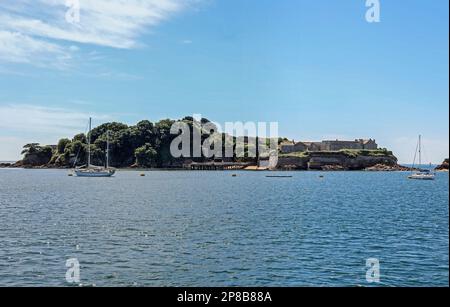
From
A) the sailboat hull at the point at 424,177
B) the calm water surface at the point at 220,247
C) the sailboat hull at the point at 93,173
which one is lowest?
the calm water surface at the point at 220,247

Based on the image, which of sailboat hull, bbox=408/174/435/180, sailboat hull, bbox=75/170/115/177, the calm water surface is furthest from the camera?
sailboat hull, bbox=408/174/435/180

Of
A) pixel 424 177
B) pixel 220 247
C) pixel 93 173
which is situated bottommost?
pixel 220 247

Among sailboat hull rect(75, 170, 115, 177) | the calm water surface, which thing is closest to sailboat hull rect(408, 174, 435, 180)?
sailboat hull rect(75, 170, 115, 177)

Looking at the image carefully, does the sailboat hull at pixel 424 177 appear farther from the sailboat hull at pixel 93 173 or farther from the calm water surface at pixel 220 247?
the calm water surface at pixel 220 247

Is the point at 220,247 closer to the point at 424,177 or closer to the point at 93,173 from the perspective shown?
the point at 93,173

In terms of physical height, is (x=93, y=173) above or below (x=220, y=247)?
above

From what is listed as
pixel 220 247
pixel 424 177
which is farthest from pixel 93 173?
pixel 220 247

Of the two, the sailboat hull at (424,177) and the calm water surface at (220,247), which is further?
the sailboat hull at (424,177)

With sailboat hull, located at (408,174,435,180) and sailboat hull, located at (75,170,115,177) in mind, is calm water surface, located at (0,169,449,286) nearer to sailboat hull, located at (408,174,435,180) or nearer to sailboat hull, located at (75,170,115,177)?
sailboat hull, located at (75,170,115,177)

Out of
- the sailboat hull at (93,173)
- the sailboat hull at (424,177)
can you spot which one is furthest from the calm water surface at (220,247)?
the sailboat hull at (424,177)

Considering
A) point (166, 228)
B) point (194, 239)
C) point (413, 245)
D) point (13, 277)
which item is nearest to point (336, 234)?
point (413, 245)

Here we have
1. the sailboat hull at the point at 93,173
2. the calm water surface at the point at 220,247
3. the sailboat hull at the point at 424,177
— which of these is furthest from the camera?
the sailboat hull at the point at 424,177

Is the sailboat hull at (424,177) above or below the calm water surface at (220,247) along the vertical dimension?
above
